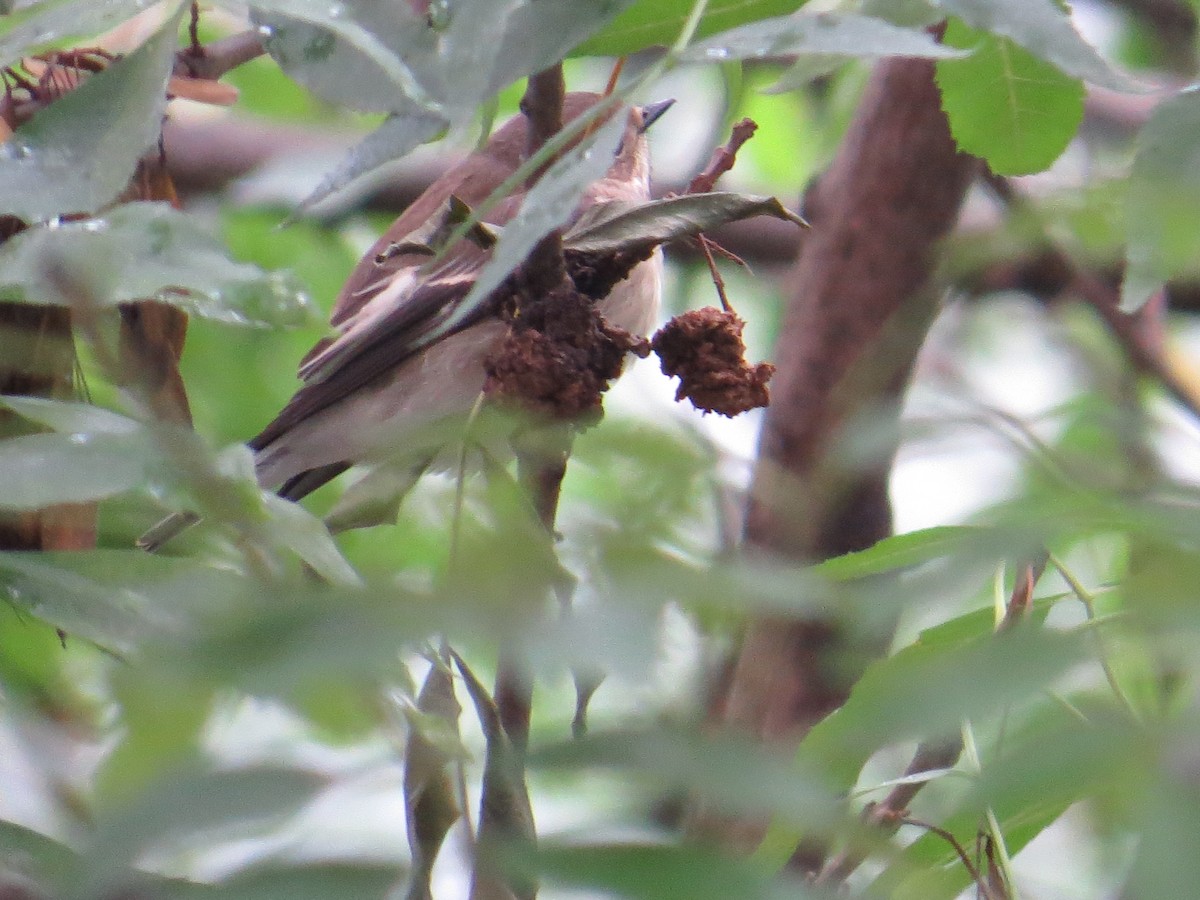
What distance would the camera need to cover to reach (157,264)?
1120 millimetres

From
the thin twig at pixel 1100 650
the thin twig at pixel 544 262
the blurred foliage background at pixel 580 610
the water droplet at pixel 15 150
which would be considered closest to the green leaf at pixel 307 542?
the blurred foliage background at pixel 580 610

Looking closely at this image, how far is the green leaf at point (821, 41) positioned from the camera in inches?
41.0

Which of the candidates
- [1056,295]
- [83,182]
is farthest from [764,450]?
[83,182]

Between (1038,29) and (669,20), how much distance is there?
0.48 meters

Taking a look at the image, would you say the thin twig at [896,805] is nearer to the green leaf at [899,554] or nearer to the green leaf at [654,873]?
the green leaf at [899,554]

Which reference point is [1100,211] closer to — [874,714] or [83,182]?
[874,714]

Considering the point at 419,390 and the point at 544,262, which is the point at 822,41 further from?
the point at 419,390

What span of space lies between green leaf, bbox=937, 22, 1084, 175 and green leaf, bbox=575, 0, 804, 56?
0.29 meters

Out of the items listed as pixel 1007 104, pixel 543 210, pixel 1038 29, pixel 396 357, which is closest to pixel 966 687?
pixel 543 210

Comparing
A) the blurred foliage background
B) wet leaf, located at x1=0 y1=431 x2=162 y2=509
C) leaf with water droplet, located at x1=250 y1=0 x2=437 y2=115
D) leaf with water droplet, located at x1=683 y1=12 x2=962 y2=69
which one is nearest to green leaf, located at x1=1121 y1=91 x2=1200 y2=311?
the blurred foliage background

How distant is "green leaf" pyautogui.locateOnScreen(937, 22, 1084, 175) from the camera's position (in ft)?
5.53

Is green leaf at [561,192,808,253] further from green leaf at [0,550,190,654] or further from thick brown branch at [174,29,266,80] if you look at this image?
thick brown branch at [174,29,266,80]

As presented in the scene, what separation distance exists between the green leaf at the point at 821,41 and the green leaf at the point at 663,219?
0.27 meters

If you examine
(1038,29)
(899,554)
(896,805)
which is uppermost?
(1038,29)
